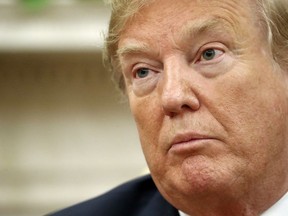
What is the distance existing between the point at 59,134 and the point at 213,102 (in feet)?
6.20

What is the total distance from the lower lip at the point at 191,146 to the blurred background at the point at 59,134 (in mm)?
1737

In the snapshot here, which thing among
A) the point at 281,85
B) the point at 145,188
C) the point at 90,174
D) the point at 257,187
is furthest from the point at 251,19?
the point at 90,174

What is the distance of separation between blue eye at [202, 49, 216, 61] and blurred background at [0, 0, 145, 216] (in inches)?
66.4

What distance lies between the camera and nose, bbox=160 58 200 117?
1493 mm

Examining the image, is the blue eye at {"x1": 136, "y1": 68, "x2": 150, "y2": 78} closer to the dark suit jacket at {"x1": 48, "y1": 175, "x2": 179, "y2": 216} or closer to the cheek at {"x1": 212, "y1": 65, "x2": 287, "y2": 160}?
the cheek at {"x1": 212, "y1": 65, "x2": 287, "y2": 160}

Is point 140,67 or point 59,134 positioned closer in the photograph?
point 140,67

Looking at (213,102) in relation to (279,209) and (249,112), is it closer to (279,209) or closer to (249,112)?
(249,112)

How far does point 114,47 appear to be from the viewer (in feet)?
5.74

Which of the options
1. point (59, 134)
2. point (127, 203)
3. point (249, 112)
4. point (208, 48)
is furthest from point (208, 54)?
point (59, 134)

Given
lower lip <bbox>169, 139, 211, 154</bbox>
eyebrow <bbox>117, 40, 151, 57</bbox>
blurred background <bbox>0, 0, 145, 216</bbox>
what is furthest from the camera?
blurred background <bbox>0, 0, 145, 216</bbox>

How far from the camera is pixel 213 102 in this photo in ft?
4.93

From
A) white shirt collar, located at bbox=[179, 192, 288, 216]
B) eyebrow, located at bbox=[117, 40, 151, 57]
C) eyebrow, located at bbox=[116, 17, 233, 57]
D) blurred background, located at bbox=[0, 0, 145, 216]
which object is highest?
blurred background, located at bbox=[0, 0, 145, 216]

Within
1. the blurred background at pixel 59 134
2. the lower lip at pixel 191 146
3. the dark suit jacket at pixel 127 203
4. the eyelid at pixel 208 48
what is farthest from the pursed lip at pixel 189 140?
the blurred background at pixel 59 134

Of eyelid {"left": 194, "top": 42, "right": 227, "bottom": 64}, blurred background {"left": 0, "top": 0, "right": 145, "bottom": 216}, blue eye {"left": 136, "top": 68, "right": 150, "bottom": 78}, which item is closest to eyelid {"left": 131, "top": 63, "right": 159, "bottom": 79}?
blue eye {"left": 136, "top": 68, "right": 150, "bottom": 78}
